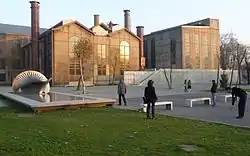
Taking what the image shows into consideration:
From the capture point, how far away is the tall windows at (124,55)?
7244 centimetres

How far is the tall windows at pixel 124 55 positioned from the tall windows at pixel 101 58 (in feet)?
12.9

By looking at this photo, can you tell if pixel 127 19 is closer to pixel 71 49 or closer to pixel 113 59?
pixel 113 59

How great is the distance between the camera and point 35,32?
67.9 meters

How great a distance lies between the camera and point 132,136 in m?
8.81

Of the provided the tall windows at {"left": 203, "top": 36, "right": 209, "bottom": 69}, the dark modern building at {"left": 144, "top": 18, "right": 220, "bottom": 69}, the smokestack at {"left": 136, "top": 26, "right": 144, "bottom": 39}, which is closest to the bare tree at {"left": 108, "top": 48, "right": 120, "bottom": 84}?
the smokestack at {"left": 136, "top": 26, "right": 144, "bottom": 39}

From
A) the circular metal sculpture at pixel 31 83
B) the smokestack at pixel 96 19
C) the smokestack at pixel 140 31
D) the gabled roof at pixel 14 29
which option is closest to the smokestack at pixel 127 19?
the smokestack at pixel 140 31

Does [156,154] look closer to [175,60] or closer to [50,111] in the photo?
[50,111]

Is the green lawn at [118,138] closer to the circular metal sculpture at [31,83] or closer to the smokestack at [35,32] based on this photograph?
the circular metal sculpture at [31,83]

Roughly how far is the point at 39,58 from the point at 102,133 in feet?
207

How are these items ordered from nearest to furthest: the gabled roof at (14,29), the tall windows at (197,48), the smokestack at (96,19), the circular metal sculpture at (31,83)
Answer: the circular metal sculpture at (31,83) → the smokestack at (96,19) → the tall windows at (197,48) → the gabled roof at (14,29)

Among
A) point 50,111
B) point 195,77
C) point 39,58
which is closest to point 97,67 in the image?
point 39,58

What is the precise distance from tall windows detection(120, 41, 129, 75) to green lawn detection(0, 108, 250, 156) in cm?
6075

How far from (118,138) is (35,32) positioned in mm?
62799

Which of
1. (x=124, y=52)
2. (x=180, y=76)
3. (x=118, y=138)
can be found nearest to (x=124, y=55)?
(x=124, y=52)
